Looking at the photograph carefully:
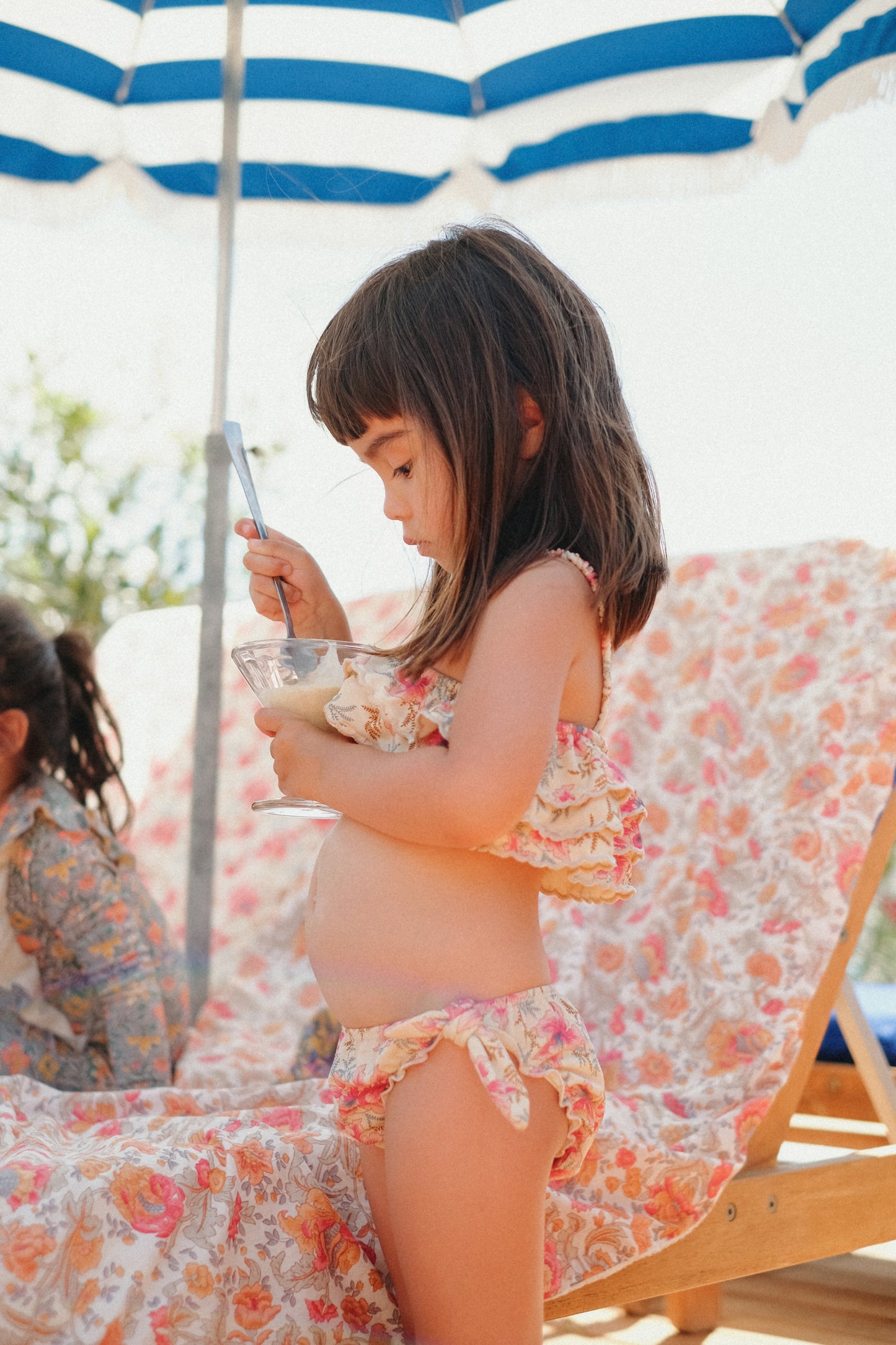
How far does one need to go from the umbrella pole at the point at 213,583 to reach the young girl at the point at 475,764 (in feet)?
3.68

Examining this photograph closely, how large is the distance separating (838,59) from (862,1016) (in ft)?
5.04

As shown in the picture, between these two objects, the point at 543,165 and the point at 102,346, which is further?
the point at 102,346

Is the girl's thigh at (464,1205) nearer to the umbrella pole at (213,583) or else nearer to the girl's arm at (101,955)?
the girl's arm at (101,955)

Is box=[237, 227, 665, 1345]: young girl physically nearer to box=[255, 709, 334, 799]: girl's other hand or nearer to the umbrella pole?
box=[255, 709, 334, 799]: girl's other hand

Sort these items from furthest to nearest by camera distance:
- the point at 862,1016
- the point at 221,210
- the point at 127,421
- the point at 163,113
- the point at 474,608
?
the point at 127,421 < the point at 163,113 < the point at 221,210 < the point at 862,1016 < the point at 474,608

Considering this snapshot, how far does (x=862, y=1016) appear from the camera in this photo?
5.34ft

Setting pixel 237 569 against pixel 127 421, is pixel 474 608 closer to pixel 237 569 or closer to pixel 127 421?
pixel 237 569

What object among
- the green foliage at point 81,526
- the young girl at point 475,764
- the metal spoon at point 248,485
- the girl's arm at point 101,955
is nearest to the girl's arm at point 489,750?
the young girl at point 475,764

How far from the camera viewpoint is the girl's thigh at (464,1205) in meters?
0.84

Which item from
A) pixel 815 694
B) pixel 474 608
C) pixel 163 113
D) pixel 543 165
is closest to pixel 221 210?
pixel 163 113

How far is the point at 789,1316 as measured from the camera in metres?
1.63

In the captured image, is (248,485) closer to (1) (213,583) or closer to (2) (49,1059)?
(2) (49,1059)

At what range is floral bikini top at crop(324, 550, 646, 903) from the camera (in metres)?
0.90

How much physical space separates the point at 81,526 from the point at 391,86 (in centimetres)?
326
